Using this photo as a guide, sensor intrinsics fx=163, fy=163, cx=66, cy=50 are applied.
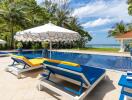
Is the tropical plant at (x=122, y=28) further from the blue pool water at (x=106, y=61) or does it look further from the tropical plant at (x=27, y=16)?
the blue pool water at (x=106, y=61)

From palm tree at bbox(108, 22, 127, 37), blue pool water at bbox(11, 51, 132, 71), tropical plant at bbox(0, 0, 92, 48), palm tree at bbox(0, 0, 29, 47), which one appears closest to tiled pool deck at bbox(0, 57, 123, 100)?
blue pool water at bbox(11, 51, 132, 71)

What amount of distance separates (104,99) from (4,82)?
4323mm

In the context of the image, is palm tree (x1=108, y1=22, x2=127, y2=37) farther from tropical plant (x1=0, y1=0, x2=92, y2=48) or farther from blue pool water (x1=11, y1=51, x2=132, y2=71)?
blue pool water (x1=11, y1=51, x2=132, y2=71)

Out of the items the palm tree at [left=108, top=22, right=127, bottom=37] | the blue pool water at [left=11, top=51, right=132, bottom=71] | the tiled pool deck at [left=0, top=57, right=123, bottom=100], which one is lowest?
the tiled pool deck at [left=0, top=57, right=123, bottom=100]

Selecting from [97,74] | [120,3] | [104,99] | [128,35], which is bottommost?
[104,99]

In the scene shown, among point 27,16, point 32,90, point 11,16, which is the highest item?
point 27,16

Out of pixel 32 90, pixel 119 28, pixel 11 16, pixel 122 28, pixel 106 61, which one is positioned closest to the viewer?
pixel 32 90

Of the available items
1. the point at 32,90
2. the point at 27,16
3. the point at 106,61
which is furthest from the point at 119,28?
the point at 32,90

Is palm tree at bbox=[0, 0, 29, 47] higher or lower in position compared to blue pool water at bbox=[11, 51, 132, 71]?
higher

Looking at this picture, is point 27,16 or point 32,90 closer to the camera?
point 32,90

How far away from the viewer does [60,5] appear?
125 feet

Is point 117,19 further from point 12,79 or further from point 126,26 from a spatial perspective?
point 12,79

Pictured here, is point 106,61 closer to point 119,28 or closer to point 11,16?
point 11,16

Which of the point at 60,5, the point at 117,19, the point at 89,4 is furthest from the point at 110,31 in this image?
the point at 60,5
